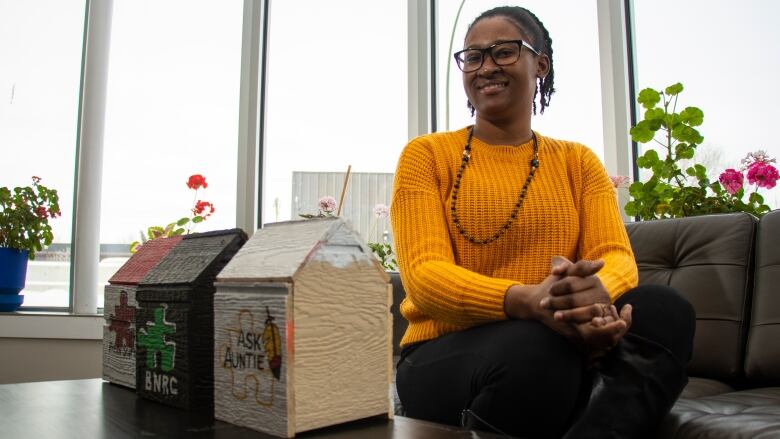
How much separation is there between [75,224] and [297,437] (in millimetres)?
2979

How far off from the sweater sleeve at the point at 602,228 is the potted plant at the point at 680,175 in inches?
42.4

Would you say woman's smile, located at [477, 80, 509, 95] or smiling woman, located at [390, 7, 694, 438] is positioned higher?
woman's smile, located at [477, 80, 509, 95]

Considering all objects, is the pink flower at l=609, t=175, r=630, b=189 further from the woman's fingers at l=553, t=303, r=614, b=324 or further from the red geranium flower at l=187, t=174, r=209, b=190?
the red geranium flower at l=187, t=174, r=209, b=190

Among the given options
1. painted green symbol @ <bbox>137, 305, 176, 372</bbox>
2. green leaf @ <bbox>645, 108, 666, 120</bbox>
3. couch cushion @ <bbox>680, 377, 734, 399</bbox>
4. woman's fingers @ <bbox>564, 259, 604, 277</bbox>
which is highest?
green leaf @ <bbox>645, 108, 666, 120</bbox>

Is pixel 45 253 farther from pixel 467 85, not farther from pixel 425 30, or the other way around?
pixel 467 85

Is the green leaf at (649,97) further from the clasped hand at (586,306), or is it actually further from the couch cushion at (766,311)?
the clasped hand at (586,306)

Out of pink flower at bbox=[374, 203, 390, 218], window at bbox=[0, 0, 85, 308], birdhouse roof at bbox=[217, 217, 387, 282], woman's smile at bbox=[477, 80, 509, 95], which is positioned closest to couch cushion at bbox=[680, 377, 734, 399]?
woman's smile at bbox=[477, 80, 509, 95]

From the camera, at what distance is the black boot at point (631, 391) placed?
892 mm

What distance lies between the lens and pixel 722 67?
108 inches

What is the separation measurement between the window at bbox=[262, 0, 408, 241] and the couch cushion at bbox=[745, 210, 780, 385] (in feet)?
6.54

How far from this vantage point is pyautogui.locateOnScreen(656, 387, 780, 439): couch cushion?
108 cm

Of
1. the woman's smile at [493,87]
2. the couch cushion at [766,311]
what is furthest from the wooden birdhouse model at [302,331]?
the couch cushion at [766,311]

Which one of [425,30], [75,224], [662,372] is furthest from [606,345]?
[75,224]

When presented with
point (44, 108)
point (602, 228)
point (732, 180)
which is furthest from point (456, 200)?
point (44, 108)
